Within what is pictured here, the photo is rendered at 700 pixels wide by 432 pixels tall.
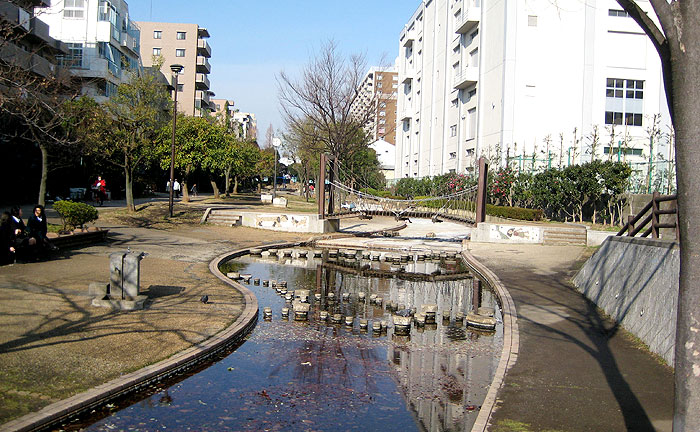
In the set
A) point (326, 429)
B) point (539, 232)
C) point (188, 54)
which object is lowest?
point (326, 429)

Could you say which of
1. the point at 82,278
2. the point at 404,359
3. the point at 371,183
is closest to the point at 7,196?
the point at 82,278

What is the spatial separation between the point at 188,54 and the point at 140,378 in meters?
71.9

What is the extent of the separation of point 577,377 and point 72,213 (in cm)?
1465

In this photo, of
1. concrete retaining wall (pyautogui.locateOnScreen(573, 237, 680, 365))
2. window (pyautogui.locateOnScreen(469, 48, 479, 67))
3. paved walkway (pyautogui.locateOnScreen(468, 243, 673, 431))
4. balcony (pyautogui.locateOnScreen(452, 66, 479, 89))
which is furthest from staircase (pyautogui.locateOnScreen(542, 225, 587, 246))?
window (pyautogui.locateOnScreen(469, 48, 479, 67))

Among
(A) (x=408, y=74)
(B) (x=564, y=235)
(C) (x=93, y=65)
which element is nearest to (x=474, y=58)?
(A) (x=408, y=74)

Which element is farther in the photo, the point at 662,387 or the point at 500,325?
the point at 500,325

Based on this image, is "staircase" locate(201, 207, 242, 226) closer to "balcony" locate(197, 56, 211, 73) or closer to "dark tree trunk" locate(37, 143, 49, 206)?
"dark tree trunk" locate(37, 143, 49, 206)

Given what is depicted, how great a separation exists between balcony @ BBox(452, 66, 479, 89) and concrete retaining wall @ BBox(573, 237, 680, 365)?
29.3m

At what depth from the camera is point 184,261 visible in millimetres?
16000

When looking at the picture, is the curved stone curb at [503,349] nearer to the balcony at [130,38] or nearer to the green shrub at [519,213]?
the green shrub at [519,213]

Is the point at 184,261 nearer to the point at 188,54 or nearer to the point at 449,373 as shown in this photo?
the point at 449,373

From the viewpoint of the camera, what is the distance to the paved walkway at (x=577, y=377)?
18.8ft

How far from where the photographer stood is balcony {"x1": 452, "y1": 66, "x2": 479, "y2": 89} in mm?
40125

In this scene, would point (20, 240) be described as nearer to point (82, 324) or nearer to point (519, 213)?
point (82, 324)
